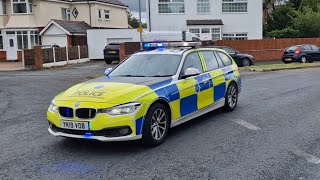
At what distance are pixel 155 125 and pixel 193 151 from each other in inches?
29.6

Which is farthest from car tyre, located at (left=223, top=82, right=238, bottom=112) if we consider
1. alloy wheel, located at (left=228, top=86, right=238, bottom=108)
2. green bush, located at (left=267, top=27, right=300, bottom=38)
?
green bush, located at (left=267, top=27, right=300, bottom=38)

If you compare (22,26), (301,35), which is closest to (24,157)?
(22,26)

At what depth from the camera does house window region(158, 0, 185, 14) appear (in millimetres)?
36656

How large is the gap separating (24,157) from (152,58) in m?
3.05

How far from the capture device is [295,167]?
5.56 metres

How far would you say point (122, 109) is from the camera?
20.3ft

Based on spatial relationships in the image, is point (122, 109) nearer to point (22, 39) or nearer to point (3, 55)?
point (22, 39)

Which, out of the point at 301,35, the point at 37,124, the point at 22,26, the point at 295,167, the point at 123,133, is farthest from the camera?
the point at 301,35

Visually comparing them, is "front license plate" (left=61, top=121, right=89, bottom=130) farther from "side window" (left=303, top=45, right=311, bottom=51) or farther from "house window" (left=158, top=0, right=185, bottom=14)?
"house window" (left=158, top=0, right=185, bottom=14)

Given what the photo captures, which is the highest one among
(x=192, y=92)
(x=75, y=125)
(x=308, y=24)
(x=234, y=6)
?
(x=234, y=6)

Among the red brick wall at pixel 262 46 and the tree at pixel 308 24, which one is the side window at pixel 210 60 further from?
the tree at pixel 308 24

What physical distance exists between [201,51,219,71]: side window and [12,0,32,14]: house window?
1255 inches

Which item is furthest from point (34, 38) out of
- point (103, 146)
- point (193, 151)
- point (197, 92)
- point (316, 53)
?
point (193, 151)

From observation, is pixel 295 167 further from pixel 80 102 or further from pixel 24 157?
pixel 24 157
